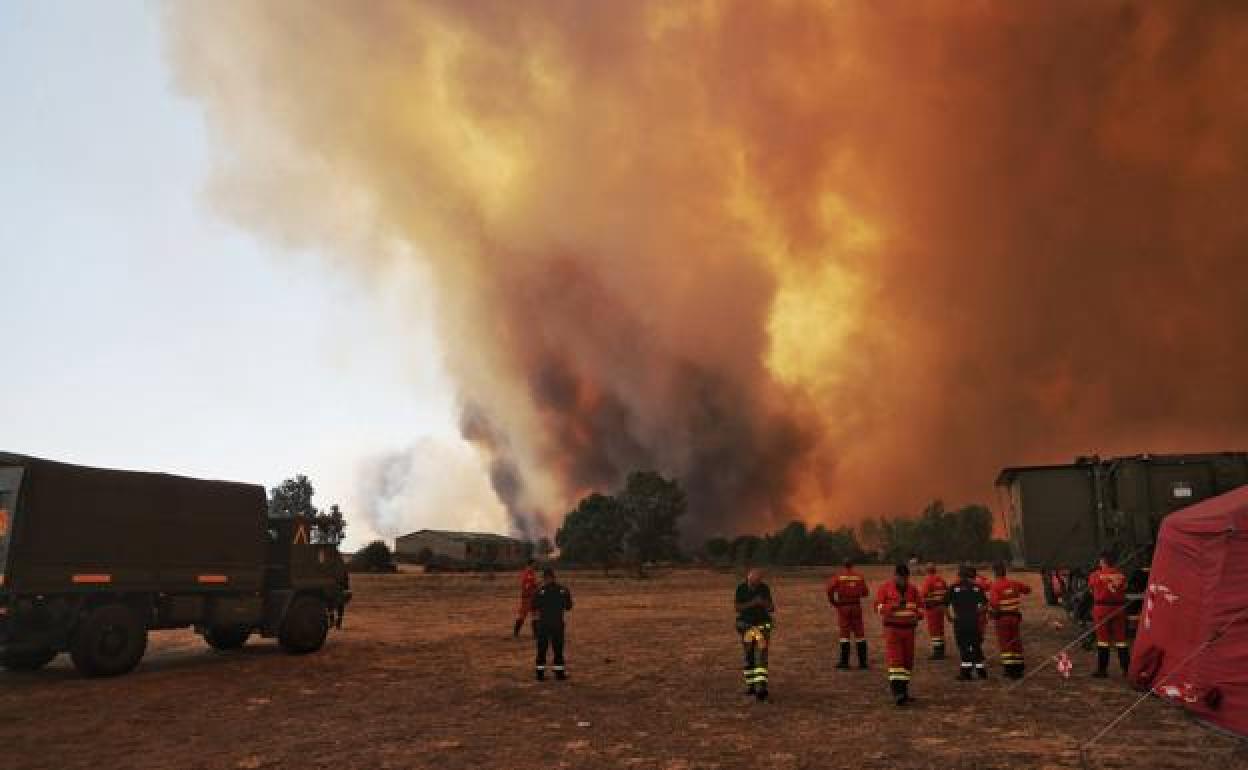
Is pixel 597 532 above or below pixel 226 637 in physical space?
above

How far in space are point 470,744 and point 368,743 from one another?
1.28 meters

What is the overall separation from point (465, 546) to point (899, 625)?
101867mm

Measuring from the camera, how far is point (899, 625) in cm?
1237

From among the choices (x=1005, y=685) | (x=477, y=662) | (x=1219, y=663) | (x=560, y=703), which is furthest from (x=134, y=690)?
(x=1219, y=663)

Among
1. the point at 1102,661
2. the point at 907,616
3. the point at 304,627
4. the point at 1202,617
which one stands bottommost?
the point at 304,627

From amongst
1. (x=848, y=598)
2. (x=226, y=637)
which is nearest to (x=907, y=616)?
(x=848, y=598)

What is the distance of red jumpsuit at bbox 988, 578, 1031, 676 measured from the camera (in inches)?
557

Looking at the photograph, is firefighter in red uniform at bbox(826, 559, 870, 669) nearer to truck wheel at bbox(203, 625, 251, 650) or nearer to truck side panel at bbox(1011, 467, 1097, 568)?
truck side panel at bbox(1011, 467, 1097, 568)

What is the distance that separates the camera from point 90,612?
49.8 ft

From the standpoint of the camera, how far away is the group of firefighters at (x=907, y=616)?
41.0ft

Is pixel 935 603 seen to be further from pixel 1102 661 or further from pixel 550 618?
pixel 550 618

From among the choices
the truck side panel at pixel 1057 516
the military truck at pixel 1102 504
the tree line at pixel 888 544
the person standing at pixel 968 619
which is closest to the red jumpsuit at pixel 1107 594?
the person standing at pixel 968 619

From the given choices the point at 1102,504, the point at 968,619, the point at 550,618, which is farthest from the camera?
the point at 1102,504

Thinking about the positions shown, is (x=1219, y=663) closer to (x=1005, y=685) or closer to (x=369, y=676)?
(x=1005, y=685)
